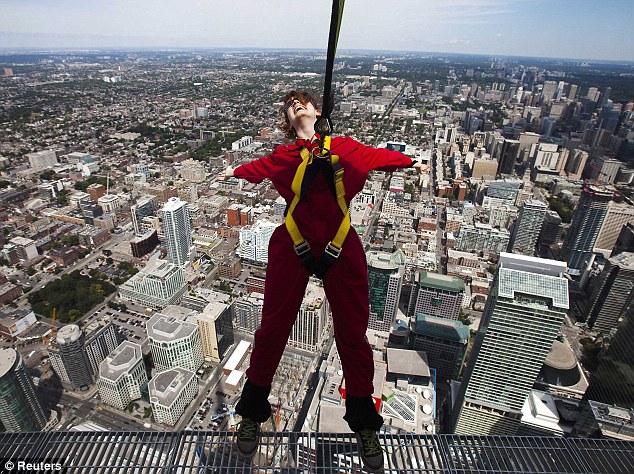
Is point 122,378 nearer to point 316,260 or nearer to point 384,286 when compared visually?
point 384,286

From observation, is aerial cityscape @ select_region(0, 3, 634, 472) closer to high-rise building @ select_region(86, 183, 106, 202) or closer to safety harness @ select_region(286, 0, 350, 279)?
high-rise building @ select_region(86, 183, 106, 202)

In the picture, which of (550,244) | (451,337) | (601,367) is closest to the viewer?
(601,367)

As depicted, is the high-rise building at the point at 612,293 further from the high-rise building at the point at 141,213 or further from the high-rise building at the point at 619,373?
the high-rise building at the point at 141,213

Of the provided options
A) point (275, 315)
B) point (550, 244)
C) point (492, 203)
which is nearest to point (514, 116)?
point (492, 203)

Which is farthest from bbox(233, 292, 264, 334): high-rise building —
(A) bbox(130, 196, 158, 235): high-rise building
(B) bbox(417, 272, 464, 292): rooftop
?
(A) bbox(130, 196, 158, 235): high-rise building

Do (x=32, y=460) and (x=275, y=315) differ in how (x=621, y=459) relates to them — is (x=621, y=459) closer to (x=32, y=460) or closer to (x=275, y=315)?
(x=275, y=315)

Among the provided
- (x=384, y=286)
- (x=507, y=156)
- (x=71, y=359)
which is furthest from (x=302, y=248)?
(x=507, y=156)

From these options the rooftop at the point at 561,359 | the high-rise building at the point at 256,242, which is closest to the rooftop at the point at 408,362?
the rooftop at the point at 561,359
